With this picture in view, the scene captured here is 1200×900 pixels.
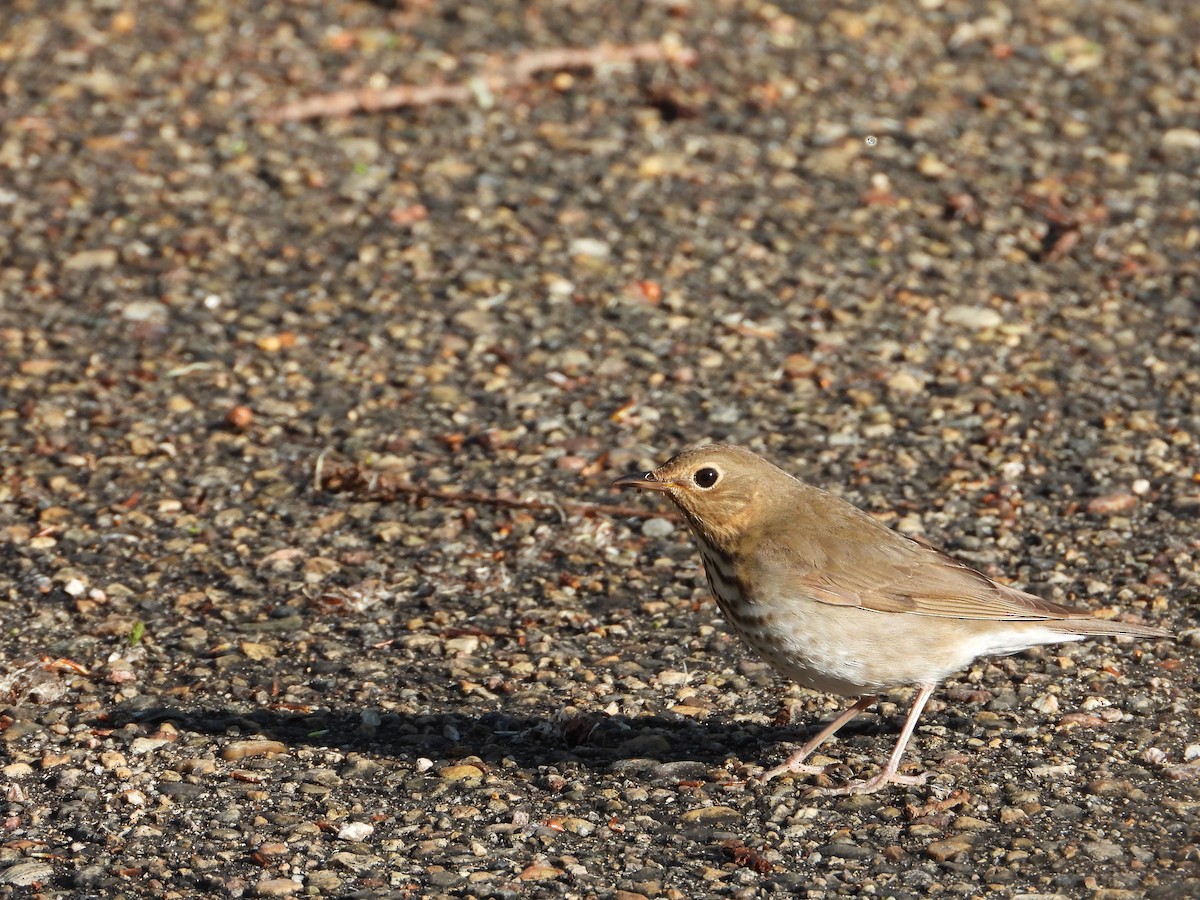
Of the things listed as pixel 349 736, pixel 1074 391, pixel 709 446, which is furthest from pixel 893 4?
pixel 349 736

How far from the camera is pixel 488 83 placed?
435 inches

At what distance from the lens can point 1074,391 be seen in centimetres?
833

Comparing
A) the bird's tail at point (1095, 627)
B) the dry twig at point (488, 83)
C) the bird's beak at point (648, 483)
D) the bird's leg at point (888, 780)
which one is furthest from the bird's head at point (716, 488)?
the dry twig at point (488, 83)

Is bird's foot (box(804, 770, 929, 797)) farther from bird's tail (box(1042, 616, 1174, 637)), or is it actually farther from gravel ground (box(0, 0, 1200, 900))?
bird's tail (box(1042, 616, 1174, 637))

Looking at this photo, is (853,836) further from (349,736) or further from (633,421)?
(633,421)

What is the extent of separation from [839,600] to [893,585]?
254mm

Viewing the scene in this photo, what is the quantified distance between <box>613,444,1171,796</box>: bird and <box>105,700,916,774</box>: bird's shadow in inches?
9.9

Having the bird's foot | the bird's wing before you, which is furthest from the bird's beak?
the bird's foot

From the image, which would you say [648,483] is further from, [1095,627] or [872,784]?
[1095,627]

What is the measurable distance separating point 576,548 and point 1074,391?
2824 mm

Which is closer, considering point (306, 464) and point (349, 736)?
point (349, 736)

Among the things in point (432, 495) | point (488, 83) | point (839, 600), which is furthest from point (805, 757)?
point (488, 83)

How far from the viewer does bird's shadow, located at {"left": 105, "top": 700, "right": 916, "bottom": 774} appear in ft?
19.2

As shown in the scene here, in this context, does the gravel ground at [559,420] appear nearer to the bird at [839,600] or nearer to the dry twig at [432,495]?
the dry twig at [432,495]
